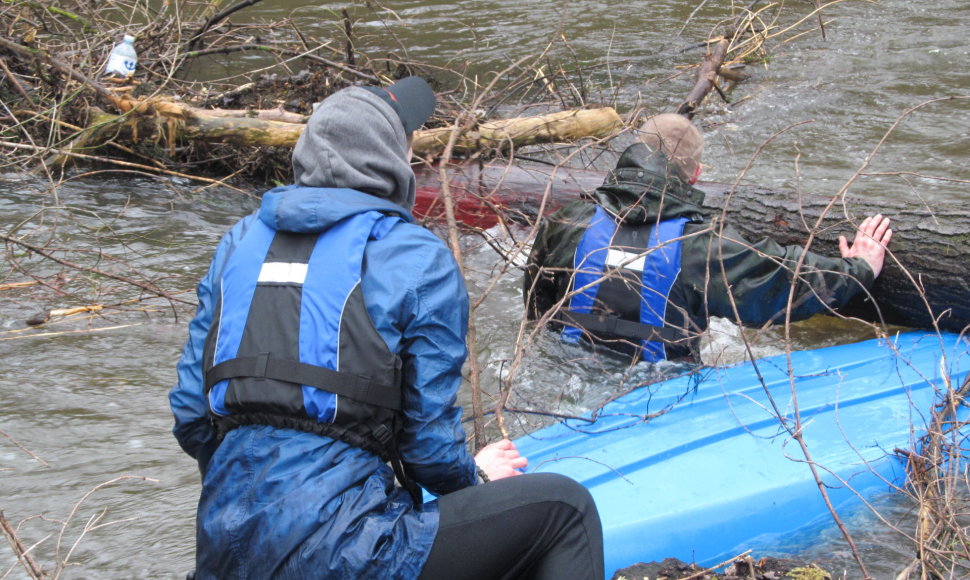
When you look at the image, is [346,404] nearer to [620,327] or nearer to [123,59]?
[620,327]

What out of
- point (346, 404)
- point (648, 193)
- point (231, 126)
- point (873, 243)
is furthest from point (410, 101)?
point (231, 126)

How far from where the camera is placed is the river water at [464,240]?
3.35 meters

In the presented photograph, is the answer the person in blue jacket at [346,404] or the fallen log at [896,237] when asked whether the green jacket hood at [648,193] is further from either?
the person in blue jacket at [346,404]

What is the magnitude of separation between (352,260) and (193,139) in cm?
465

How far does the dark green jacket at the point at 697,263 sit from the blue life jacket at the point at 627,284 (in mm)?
35

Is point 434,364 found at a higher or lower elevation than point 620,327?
higher

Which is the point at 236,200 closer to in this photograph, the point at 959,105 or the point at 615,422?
the point at 615,422

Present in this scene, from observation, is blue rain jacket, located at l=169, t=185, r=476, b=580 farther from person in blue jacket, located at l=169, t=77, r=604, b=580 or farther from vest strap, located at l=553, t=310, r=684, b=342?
vest strap, located at l=553, t=310, r=684, b=342

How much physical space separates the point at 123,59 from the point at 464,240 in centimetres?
282

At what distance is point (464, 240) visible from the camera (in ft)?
18.7

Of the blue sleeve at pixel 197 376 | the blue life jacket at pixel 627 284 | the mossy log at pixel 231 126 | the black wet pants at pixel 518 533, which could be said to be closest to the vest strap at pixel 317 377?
the blue sleeve at pixel 197 376

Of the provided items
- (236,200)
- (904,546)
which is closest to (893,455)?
(904,546)

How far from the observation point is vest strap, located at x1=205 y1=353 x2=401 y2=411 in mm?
1928

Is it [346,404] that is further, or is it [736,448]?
[736,448]
